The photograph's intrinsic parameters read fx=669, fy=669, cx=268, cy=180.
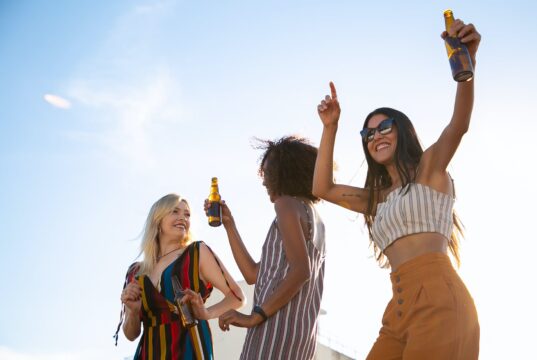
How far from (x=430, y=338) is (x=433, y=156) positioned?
0.94 meters

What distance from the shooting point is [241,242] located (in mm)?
4867

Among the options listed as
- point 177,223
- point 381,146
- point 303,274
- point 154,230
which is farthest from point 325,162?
point 154,230

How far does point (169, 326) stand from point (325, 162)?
1.72m

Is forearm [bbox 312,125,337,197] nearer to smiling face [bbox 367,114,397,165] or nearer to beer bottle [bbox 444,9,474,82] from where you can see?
smiling face [bbox 367,114,397,165]

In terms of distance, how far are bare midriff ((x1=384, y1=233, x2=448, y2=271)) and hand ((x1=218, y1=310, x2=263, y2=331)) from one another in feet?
3.13

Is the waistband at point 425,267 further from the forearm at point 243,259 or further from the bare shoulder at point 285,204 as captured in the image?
the forearm at point 243,259

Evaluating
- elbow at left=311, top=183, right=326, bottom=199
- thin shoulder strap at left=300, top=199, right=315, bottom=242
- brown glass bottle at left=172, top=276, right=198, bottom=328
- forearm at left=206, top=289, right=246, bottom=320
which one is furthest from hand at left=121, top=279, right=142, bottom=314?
elbow at left=311, top=183, right=326, bottom=199

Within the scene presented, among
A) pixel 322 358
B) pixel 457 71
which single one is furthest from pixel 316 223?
pixel 322 358

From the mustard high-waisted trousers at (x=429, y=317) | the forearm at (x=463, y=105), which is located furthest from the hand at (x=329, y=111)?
the mustard high-waisted trousers at (x=429, y=317)

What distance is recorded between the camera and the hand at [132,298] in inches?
185

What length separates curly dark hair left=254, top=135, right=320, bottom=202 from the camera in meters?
4.44

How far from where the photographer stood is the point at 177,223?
5395 millimetres

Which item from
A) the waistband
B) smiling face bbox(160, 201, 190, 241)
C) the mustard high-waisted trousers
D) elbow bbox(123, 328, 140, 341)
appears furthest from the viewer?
smiling face bbox(160, 201, 190, 241)

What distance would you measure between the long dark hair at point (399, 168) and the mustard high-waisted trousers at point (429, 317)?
1.51ft
